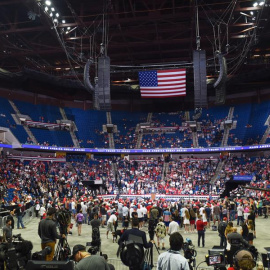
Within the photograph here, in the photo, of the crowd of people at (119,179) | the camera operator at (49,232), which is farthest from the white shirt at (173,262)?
the crowd of people at (119,179)

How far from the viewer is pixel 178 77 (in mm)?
26797

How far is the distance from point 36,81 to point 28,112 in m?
3.90

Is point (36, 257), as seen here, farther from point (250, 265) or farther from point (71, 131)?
point (71, 131)

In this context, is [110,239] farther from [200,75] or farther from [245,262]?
[245,262]

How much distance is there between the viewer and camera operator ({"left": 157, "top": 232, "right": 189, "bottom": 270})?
371cm

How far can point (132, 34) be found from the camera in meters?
24.7

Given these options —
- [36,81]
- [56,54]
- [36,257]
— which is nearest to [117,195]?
[56,54]

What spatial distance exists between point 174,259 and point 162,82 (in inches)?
983

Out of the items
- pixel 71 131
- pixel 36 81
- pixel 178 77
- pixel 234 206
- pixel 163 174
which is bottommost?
pixel 234 206

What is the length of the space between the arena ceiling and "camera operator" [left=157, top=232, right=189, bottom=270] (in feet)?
40.7

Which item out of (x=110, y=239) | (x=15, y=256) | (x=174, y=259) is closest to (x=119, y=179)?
(x=110, y=239)

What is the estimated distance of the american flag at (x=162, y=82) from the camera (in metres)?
26.2

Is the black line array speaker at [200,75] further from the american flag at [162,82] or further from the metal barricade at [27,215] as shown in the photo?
the metal barricade at [27,215]

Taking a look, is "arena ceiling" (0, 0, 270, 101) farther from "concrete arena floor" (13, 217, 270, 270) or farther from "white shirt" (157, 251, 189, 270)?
"white shirt" (157, 251, 189, 270)
